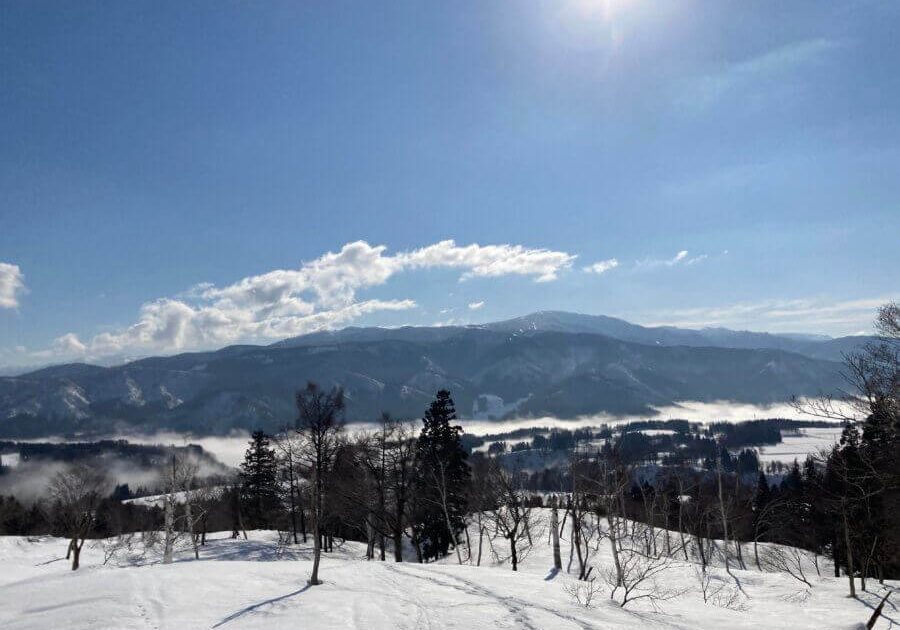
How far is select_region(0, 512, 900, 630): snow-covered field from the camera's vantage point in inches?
564

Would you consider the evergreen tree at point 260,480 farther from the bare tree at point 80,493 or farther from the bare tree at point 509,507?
the bare tree at point 509,507

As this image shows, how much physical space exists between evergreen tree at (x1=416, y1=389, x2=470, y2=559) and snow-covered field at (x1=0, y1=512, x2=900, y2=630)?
18.4 meters

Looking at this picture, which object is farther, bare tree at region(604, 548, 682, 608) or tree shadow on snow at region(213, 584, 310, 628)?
bare tree at region(604, 548, 682, 608)

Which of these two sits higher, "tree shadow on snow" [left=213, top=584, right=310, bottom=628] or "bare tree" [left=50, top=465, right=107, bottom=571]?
"tree shadow on snow" [left=213, top=584, right=310, bottom=628]

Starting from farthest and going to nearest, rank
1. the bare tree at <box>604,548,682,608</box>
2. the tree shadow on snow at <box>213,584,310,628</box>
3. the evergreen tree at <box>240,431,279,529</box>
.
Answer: the evergreen tree at <box>240,431,279,529</box>, the bare tree at <box>604,548,682,608</box>, the tree shadow on snow at <box>213,584,310,628</box>

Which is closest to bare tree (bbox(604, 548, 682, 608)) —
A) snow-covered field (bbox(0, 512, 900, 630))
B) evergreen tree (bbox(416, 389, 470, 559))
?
snow-covered field (bbox(0, 512, 900, 630))

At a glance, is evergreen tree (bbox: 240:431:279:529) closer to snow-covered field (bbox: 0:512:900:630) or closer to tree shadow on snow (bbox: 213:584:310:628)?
snow-covered field (bbox: 0:512:900:630)

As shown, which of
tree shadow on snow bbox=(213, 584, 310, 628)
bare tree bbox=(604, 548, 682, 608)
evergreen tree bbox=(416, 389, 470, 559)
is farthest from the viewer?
evergreen tree bbox=(416, 389, 470, 559)

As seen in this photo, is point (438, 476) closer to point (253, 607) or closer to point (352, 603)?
point (352, 603)

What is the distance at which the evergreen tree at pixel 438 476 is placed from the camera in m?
44.1

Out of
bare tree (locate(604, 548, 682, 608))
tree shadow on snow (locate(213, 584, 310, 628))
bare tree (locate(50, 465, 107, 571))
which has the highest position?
tree shadow on snow (locate(213, 584, 310, 628))

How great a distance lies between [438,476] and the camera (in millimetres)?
42938

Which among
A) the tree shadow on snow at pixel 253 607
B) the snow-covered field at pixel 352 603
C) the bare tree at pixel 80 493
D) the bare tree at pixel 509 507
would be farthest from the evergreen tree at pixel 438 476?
the bare tree at pixel 80 493

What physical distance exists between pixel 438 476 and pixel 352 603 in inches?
1069
